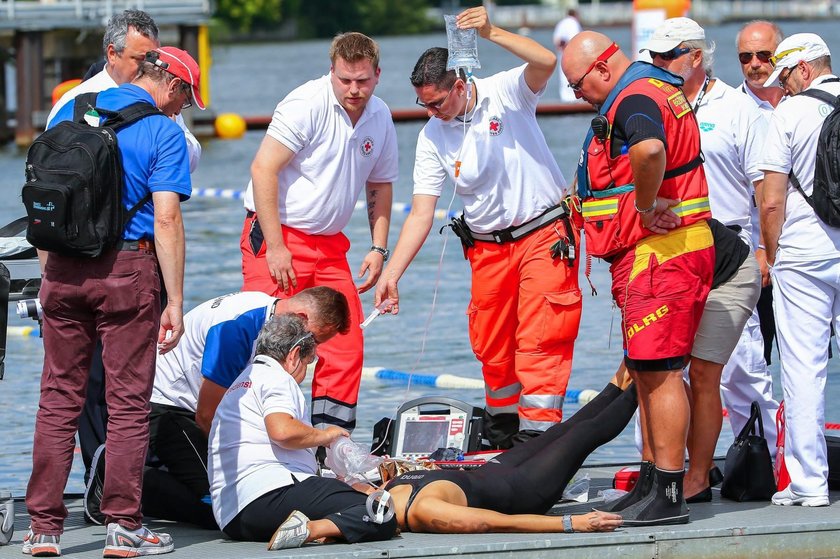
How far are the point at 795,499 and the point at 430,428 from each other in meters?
1.85

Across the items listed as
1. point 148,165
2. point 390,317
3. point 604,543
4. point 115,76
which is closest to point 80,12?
point 390,317

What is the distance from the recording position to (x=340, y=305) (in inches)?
235

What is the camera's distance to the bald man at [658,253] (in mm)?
5832

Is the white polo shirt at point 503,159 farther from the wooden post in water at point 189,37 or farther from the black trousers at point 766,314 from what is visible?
the wooden post in water at point 189,37

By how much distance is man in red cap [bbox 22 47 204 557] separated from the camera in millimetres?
5508

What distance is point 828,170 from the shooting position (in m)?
6.07


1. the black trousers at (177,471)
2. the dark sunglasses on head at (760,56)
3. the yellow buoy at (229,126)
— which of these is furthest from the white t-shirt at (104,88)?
the yellow buoy at (229,126)

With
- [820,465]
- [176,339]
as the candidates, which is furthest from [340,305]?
[820,465]

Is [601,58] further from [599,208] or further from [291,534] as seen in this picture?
[291,534]

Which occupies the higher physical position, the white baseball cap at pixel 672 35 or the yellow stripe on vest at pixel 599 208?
the white baseball cap at pixel 672 35

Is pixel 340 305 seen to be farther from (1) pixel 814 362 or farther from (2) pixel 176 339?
(1) pixel 814 362

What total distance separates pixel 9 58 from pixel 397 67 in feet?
108

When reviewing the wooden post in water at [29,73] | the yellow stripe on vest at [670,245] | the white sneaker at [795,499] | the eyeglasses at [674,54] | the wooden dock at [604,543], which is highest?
the wooden post in water at [29,73]

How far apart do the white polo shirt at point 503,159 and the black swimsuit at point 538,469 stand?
4.13 feet
